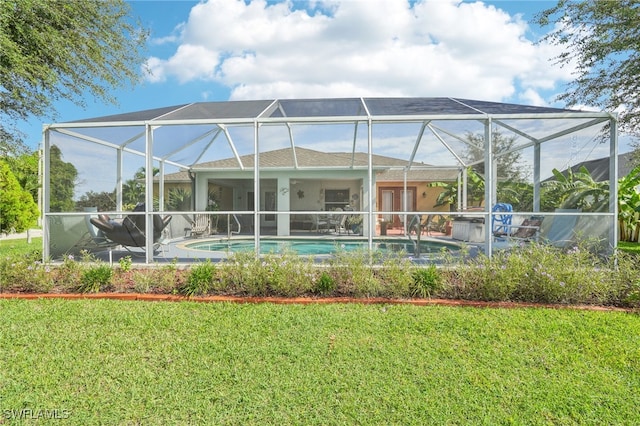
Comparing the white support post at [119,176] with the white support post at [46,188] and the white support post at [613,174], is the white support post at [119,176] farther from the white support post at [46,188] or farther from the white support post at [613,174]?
the white support post at [613,174]

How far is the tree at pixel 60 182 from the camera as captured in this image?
308 inches

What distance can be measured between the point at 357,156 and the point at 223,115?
8.92 m

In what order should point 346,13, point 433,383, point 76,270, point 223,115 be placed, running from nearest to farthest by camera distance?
point 433,383 < point 76,270 < point 223,115 < point 346,13

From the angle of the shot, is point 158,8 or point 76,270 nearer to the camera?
point 76,270

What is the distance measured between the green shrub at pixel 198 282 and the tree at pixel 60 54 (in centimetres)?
578

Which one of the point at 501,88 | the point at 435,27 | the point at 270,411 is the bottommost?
the point at 270,411

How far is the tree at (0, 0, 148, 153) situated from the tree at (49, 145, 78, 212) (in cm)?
133

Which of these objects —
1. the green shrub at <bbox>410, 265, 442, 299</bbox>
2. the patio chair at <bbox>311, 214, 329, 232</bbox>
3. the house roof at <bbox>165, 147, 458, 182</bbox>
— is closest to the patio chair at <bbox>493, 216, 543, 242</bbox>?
the green shrub at <bbox>410, 265, 442, 299</bbox>

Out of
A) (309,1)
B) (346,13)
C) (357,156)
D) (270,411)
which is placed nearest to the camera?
(270,411)

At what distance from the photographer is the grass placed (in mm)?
2717

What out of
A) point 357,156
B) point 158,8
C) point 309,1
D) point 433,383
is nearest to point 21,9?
point 158,8

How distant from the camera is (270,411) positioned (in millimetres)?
2691

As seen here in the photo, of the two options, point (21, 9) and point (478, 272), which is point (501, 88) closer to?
point (478, 272)

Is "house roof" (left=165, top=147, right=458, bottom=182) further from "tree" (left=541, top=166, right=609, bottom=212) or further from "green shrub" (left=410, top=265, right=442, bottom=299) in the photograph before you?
"green shrub" (left=410, top=265, right=442, bottom=299)
